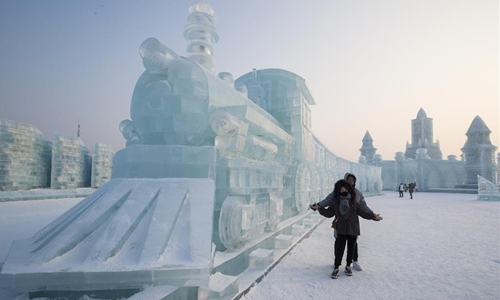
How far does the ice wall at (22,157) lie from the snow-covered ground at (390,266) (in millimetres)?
2590

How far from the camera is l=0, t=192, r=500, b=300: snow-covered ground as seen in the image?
264 centimetres

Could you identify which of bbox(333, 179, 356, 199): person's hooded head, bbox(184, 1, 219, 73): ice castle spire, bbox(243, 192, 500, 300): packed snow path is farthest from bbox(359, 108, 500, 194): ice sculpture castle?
bbox(184, 1, 219, 73): ice castle spire

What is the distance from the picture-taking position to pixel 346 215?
3.16 meters

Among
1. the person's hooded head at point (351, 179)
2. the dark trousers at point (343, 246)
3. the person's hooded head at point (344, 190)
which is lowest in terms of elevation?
the dark trousers at point (343, 246)

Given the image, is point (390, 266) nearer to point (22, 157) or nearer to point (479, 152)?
point (22, 157)

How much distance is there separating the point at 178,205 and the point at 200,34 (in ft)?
9.43

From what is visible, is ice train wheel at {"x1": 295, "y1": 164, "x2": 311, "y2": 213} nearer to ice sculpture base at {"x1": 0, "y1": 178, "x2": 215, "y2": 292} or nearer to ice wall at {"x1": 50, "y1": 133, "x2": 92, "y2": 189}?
ice sculpture base at {"x1": 0, "y1": 178, "x2": 215, "y2": 292}

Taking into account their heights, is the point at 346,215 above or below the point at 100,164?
below

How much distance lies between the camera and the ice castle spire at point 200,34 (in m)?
4.00

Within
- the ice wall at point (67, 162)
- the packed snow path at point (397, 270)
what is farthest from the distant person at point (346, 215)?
the ice wall at point (67, 162)

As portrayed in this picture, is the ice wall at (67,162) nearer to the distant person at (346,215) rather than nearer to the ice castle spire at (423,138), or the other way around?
the distant person at (346,215)

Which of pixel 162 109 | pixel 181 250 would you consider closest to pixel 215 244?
pixel 181 250

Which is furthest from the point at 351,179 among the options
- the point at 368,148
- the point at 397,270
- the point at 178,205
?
the point at 368,148

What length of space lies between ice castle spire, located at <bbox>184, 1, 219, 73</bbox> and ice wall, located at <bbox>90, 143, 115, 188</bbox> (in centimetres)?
883
